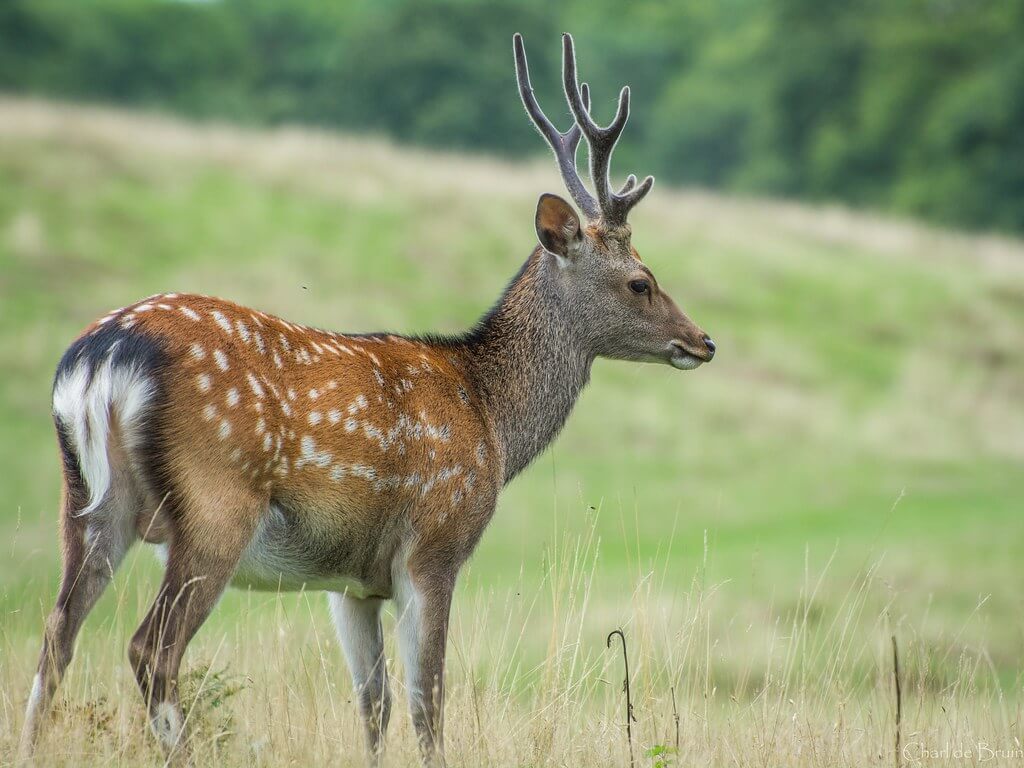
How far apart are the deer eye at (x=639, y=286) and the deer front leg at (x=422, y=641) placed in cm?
177

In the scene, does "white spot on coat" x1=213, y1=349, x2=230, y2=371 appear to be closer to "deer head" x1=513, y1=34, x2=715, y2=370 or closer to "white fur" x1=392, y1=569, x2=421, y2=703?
"white fur" x1=392, y1=569, x2=421, y2=703

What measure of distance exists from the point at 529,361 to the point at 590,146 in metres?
0.99

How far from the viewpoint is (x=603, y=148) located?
21.7 ft

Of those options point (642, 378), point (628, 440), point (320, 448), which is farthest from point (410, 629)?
point (642, 378)

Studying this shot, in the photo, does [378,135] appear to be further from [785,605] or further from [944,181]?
[785,605]

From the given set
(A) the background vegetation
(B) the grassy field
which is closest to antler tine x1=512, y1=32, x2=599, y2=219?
(B) the grassy field

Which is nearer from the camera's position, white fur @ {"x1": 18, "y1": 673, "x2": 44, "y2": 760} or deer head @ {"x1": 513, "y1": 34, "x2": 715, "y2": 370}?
white fur @ {"x1": 18, "y1": 673, "x2": 44, "y2": 760}

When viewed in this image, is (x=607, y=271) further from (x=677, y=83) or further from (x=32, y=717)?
(x=677, y=83)

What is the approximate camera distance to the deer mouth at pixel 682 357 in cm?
664

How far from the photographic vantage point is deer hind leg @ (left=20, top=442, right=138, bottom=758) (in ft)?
15.6

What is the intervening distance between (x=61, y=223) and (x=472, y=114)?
23104 millimetres

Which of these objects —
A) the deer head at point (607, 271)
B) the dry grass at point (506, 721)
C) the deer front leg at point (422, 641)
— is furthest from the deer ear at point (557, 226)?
the deer front leg at point (422, 641)

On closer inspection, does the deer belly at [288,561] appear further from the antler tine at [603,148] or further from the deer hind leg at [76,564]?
the antler tine at [603,148]

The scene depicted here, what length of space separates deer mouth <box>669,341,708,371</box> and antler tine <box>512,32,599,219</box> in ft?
2.22
